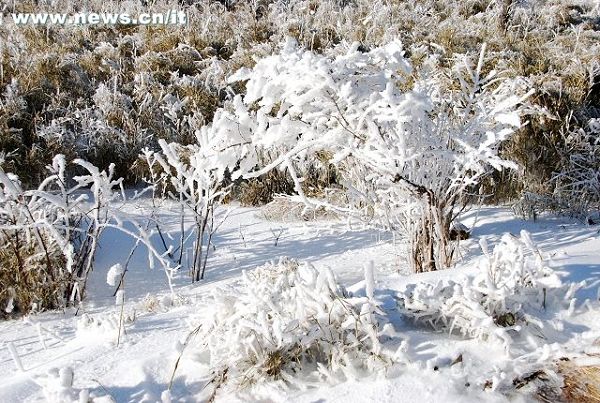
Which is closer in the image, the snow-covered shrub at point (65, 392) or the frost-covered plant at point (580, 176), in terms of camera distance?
the snow-covered shrub at point (65, 392)

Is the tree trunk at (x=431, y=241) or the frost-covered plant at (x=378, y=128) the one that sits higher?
the frost-covered plant at (x=378, y=128)

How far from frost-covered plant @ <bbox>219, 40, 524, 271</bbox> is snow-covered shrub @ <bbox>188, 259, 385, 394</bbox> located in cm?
65

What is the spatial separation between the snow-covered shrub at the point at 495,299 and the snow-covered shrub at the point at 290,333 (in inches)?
8.6

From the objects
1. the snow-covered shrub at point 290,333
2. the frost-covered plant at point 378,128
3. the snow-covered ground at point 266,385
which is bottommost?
the snow-covered ground at point 266,385

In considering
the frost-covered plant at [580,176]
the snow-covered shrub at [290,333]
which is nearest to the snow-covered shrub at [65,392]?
the snow-covered shrub at [290,333]

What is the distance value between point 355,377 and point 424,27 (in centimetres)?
787

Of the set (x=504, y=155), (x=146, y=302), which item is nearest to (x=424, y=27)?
(x=504, y=155)

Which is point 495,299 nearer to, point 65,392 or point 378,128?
point 378,128

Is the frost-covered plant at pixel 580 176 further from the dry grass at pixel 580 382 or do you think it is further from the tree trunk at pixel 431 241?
the dry grass at pixel 580 382

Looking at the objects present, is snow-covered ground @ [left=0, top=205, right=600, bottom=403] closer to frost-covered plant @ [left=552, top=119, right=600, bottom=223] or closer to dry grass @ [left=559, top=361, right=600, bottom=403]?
dry grass @ [left=559, top=361, right=600, bottom=403]

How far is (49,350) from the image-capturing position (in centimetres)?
221

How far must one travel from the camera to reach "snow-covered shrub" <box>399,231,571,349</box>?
1697mm

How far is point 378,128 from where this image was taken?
8.43 ft

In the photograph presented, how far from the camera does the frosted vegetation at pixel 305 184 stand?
5.55ft
